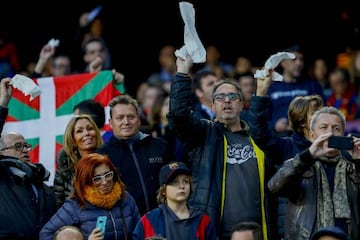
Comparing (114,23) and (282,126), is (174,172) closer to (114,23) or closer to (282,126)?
(282,126)

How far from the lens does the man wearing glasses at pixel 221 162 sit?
1007 cm

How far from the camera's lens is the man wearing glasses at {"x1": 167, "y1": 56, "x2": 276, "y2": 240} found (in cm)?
1007

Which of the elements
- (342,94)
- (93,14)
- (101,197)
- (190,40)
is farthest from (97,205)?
(342,94)

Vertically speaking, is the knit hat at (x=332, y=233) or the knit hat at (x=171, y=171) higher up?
the knit hat at (x=171, y=171)

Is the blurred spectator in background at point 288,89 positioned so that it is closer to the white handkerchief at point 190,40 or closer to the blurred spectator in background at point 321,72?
the blurred spectator in background at point 321,72

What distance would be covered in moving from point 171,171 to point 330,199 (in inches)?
51.2

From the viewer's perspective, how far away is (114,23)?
691 inches

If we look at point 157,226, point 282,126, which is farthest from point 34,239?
point 282,126

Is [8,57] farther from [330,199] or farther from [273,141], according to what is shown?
[330,199]

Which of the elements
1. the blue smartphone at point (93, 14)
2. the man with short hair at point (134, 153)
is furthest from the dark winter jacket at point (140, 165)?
the blue smartphone at point (93, 14)

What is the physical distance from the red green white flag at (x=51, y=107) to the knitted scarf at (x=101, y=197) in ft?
7.11

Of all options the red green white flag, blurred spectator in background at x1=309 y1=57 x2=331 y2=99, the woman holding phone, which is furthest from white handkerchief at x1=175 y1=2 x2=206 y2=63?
blurred spectator in background at x1=309 y1=57 x2=331 y2=99

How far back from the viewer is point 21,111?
12.4 m

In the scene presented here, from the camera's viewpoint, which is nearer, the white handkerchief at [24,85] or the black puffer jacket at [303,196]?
the black puffer jacket at [303,196]
